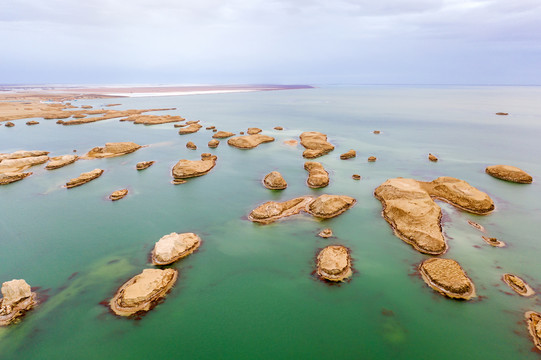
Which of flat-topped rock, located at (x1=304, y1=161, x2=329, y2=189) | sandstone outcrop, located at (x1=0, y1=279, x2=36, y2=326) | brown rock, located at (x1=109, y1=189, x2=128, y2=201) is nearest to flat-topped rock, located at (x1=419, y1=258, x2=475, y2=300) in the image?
flat-topped rock, located at (x1=304, y1=161, x2=329, y2=189)

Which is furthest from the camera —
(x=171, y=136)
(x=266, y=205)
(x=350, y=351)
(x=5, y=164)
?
(x=171, y=136)

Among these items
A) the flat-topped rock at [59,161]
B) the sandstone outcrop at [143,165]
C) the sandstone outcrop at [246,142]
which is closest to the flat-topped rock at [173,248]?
the sandstone outcrop at [143,165]

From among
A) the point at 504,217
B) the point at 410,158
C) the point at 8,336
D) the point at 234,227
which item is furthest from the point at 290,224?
the point at 410,158

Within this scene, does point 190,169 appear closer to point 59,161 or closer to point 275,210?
point 275,210

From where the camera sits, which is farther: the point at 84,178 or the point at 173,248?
the point at 84,178

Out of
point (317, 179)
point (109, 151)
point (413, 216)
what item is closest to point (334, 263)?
point (413, 216)

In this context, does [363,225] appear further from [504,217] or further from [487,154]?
[487,154]
